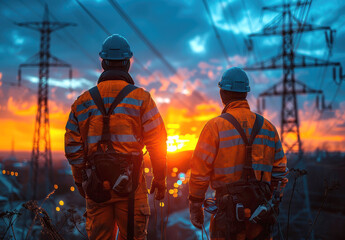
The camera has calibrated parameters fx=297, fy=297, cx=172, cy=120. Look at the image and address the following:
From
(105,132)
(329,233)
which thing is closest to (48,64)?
(105,132)

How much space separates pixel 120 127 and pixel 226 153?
105 cm

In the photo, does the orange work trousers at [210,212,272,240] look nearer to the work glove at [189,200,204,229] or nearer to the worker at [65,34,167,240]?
the work glove at [189,200,204,229]

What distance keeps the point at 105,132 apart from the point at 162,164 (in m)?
0.64

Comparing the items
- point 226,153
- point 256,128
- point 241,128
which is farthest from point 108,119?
point 256,128

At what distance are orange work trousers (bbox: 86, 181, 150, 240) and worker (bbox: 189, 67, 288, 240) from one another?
553 millimetres

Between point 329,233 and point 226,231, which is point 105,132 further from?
point 329,233

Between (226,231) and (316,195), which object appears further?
(316,195)

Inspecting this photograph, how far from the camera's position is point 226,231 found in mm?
2824

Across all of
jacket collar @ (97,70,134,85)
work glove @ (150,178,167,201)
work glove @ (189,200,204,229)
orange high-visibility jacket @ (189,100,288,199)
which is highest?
jacket collar @ (97,70,134,85)

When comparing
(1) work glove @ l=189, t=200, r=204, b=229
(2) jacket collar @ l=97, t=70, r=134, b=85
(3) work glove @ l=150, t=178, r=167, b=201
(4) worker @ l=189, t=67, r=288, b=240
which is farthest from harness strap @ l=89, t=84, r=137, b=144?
(1) work glove @ l=189, t=200, r=204, b=229

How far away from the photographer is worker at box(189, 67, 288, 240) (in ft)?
9.25

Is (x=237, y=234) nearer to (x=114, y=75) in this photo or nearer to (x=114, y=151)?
(x=114, y=151)

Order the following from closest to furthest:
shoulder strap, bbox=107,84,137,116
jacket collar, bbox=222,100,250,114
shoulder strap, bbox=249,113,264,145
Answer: shoulder strap, bbox=107,84,137,116
shoulder strap, bbox=249,113,264,145
jacket collar, bbox=222,100,250,114

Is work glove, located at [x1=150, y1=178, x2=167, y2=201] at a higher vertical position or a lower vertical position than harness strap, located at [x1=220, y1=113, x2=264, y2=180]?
lower
